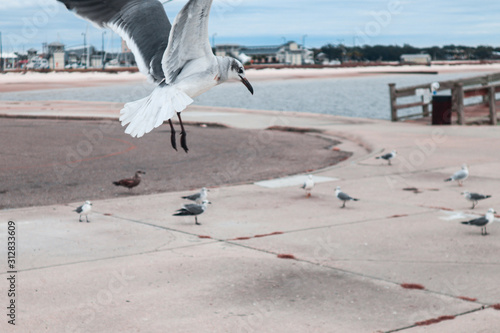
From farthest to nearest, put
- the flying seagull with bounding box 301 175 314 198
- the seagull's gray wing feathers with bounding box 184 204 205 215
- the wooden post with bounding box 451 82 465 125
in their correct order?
1. the wooden post with bounding box 451 82 465 125
2. the flying seagull with bounding box 301 175 314 198
3. the seagull's gray wing feathers with bounding box 184 204 205 215

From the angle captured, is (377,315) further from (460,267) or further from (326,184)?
(326,184)

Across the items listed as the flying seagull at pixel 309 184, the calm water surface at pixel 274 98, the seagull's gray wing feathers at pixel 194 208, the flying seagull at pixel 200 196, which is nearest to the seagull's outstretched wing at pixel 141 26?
the seagull's gray wing feathers at pixel 194 208

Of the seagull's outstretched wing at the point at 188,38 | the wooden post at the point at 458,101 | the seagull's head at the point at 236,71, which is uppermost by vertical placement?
the seagull's outstretched wing at the point at 188,38

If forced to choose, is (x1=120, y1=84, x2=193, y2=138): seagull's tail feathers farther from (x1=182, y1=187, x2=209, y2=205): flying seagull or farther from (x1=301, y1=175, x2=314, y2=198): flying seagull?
(x1=301, y1=175, x2=314, y2=198): flying seagull

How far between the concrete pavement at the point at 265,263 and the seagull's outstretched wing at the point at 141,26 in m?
2.41

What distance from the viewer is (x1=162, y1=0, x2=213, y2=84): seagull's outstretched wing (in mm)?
3559

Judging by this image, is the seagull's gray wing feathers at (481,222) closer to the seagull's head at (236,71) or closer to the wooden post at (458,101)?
the seagull's head at (236,71)

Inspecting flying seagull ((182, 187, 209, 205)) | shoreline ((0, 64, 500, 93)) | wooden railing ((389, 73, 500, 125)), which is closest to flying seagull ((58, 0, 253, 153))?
flying seagull ((182, 187, 209, 205))

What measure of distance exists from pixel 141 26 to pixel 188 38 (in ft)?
3.15

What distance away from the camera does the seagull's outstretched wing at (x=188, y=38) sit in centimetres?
356

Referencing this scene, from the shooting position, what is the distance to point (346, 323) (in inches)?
226

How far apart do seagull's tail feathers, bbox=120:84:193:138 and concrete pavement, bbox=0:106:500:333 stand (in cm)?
246

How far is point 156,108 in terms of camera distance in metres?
3.67

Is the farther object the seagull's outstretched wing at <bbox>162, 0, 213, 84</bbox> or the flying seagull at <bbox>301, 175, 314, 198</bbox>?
the flying seagull at <bbox>301, 175, 314, 198</bbox>
